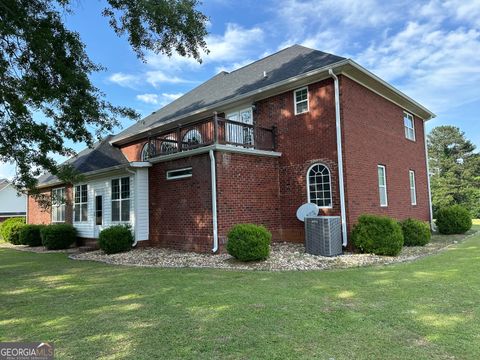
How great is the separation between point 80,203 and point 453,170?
41605 mm

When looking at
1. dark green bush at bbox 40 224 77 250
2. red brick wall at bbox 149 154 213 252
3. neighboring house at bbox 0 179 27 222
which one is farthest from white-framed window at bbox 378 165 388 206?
neighboring house at bbox 0 179 27 222

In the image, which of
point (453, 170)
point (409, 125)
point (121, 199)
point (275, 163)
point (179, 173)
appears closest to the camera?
point (179, 173)

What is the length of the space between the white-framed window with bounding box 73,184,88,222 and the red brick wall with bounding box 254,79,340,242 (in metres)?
9.31

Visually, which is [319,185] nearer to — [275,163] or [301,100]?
[275,163]

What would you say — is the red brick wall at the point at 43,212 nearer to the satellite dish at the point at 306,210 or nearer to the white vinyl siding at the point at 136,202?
the white vinyl siding at the point at 136,202

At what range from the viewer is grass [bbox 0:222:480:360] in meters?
3.76

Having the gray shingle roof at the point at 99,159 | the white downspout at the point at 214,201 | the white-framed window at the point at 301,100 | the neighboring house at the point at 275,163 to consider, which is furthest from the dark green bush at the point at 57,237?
the white-framed window at the point at 301,100

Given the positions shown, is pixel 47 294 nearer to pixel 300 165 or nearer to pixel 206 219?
pixel 206 219

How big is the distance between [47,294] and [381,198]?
11.6 metres

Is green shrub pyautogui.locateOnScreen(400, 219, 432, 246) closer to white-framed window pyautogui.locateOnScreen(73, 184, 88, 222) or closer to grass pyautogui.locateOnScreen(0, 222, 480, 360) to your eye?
grass pyautogui.locateOnScreen(0, 222, 480, 360)

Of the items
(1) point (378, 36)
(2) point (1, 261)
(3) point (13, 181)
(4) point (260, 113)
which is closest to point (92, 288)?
(3) point (13, 181)

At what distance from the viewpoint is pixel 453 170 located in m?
42.1

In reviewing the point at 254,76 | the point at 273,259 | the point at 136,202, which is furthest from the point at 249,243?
the point at 254,76

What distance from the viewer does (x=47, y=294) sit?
6.66 m
